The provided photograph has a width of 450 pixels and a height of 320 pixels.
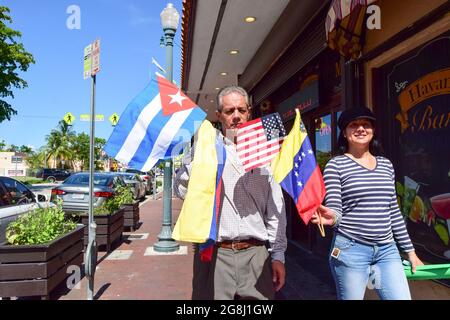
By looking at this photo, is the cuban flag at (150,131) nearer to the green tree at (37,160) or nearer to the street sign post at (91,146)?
the street sign post at (91,146)

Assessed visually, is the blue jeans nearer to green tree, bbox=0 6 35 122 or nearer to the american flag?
the american flag

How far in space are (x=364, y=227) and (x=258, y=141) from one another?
3.10ft

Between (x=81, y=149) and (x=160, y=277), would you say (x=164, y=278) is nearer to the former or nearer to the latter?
(x=160, y=277)

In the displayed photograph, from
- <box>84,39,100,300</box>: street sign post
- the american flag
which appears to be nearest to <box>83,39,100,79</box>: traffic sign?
<box>84,39,100,300</box>: street sign post

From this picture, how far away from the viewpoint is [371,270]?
272 centimetres

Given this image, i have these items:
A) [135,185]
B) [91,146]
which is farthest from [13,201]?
[135,185]

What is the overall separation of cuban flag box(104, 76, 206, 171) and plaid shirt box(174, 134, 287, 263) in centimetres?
26

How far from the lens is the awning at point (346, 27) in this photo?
13.4 feet

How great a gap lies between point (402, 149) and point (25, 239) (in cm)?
454

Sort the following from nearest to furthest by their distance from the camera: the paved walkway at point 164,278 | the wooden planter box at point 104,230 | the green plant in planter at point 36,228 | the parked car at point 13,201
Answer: the green plant in planter at point 36,228
the paved walkway at point 164,278
the parked car at point 13,201
the wooden planter box at point 104,230

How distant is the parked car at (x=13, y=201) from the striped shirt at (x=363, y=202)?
4795 millimetres

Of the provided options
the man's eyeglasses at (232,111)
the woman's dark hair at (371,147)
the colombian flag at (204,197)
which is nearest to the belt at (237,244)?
the colombian flag at (204,197)

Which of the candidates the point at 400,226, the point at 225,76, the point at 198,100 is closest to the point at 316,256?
the point at 400,226

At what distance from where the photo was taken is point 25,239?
4.74 metres
